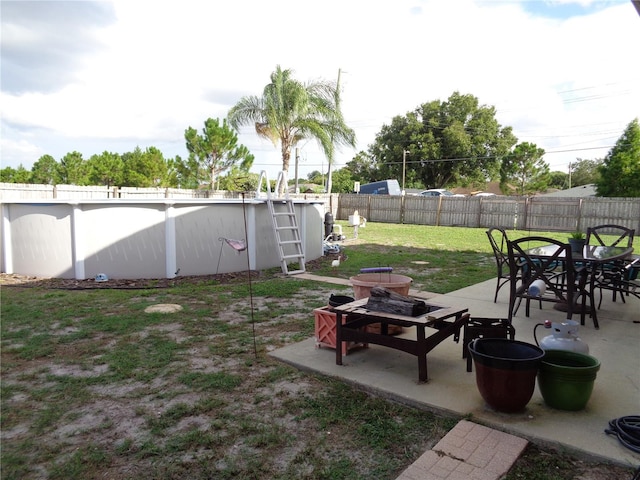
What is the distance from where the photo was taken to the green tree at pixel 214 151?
23.4 meters

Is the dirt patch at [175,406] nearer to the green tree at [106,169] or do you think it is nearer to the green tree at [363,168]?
the green tree at [106,169]

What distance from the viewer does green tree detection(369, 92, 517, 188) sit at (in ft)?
109

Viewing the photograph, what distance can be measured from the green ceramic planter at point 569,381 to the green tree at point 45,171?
30719 mm

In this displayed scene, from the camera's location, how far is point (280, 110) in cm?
1558

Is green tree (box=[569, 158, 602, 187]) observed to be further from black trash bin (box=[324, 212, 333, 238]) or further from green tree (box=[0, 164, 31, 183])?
green tree (box=[0, 164, 31, 183])

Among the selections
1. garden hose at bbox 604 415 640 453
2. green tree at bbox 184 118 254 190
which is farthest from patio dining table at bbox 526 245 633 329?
green tree at bbox 184 118 254 190

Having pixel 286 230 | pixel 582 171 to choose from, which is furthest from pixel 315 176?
pixel 286 230

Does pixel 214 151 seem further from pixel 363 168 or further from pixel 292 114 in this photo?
pixel 363 168

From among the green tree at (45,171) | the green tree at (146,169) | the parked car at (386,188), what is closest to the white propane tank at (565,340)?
the parked car at (386,188)

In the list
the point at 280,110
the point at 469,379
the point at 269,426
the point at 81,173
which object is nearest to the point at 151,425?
the point at 269,426

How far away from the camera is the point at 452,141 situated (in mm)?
32781

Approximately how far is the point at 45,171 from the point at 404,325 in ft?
101

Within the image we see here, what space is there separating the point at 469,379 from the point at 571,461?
100 centimetres

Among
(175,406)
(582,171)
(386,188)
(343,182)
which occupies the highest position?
(582,171)
